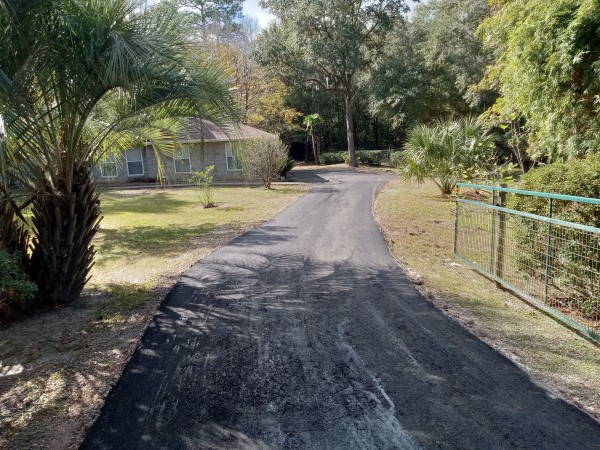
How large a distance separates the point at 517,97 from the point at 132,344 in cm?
882

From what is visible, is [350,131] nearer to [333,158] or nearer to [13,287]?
[333,158]

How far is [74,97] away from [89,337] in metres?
2.67

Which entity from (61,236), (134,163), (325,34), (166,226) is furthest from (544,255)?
(325,34)

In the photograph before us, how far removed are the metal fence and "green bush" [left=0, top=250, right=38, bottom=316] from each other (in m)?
5.47

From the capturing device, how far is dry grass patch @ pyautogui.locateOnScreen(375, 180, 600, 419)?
3459 millimetres

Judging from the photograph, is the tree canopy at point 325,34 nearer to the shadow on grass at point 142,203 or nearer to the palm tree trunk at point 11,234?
the shadow on grass at point 142,203

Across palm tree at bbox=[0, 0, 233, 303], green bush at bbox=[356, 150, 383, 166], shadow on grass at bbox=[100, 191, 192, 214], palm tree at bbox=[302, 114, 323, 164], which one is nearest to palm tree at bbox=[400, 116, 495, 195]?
shadow on grass at bbox=[100, 191, 192, 214]

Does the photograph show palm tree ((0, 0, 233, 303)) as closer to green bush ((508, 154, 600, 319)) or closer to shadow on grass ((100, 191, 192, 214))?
green bush ((508, 154, 600, 319))

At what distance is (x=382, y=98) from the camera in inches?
1286

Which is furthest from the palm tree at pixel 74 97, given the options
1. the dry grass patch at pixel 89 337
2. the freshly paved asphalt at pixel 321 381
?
the freshly paved asphalt at pixel 321 381

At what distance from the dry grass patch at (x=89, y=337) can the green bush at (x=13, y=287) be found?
9.6 inches

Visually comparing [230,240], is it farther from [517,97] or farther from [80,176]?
[517,97]

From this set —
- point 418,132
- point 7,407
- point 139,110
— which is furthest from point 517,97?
point 7,407

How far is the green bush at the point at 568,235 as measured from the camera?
473 cm
